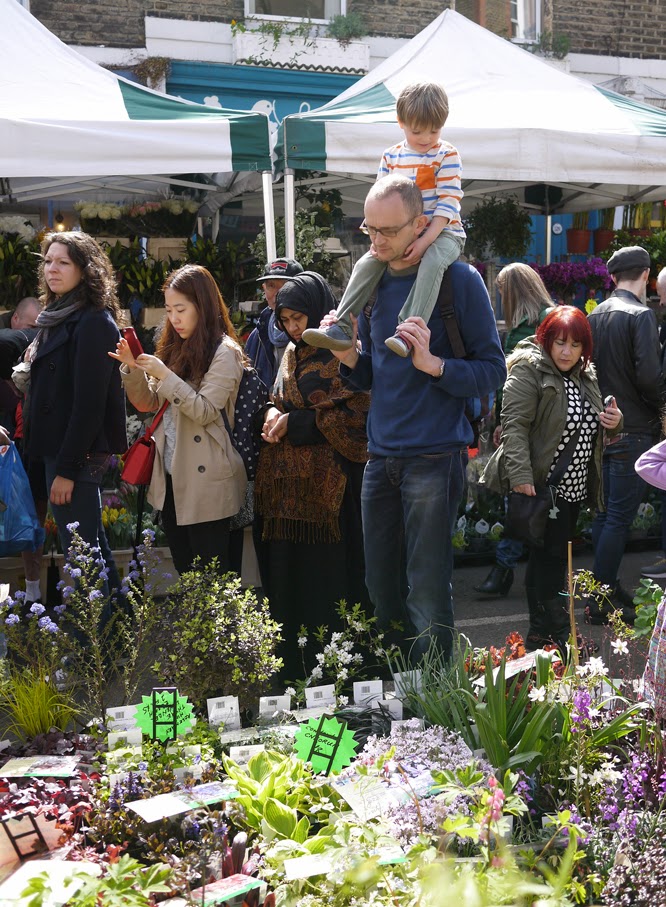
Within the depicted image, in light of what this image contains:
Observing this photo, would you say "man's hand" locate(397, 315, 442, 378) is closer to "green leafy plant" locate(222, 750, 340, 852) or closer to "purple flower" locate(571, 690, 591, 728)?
"purple flower" locate(571, 690, 591, 728)

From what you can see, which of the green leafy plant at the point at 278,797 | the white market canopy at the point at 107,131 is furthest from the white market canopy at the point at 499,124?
the green leafy plant at the point at 278,797

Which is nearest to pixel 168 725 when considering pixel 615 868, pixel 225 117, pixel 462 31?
pixel 615 868

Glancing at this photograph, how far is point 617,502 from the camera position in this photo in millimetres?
5016

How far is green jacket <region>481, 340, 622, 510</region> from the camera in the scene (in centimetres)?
414

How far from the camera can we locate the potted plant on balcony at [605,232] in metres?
8.54

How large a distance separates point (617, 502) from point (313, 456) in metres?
1.93

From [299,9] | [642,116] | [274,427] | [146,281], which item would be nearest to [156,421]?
[274,427]

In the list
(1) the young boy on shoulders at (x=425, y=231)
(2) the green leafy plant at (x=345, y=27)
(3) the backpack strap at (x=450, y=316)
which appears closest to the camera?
(1) the young boy on shoulders at (x=425, y=231)

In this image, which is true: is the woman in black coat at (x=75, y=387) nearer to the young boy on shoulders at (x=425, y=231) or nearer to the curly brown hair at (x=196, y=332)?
the curly brown hair at (x=196, y=332)

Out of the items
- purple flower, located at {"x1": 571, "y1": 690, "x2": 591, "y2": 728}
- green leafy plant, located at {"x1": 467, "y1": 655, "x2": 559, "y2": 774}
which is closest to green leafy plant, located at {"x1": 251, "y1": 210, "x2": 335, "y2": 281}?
green leafy plant, located at {"x1": 467, "y1": 655, "x2": 559, "y2": 774}

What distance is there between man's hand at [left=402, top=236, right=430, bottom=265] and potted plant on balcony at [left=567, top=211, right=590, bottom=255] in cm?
603

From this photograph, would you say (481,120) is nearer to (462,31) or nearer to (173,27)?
(462,31)

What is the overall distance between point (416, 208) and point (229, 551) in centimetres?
190

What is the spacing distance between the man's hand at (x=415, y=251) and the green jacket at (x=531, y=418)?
118 cm
